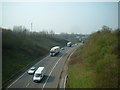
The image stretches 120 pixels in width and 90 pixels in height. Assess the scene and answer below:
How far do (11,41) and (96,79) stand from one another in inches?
1408

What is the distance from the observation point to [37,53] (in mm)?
56125

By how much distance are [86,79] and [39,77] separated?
343 inches

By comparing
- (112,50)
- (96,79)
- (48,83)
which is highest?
(112,50)

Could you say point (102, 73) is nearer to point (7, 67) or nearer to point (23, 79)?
point (23, 79)

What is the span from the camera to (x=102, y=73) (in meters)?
25.3

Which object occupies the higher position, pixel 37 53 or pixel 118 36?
pixel 118 36

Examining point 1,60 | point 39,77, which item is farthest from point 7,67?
point 39,77

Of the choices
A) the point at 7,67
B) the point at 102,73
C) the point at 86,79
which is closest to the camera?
the point at 102,73

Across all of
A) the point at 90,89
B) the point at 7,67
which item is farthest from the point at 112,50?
the point at 7,67

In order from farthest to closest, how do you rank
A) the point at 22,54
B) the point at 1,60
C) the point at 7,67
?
the point at 22,54 < the point at 1,60 < the point at 7,67

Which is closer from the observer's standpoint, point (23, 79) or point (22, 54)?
point (23, 79)

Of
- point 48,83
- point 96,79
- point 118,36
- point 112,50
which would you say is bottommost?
point 48,83

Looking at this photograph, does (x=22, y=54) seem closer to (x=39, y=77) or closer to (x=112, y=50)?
(x=39, y=77)

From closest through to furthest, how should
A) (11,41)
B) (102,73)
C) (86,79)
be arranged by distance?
(102,73) → (86,79) → (11,41)
